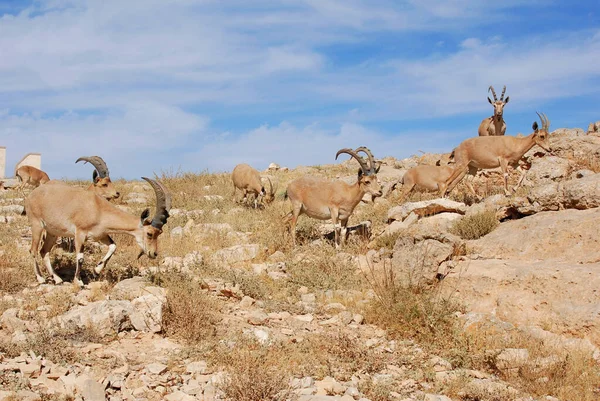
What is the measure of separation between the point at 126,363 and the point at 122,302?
5.27 feet

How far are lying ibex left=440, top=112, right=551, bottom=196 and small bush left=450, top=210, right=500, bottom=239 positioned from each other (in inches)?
187

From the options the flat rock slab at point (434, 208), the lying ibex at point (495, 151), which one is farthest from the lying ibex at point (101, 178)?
the lying ibex at point (495, 151)

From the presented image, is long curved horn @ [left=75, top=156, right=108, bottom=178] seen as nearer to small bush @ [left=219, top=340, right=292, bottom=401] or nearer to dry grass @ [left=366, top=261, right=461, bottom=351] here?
dry grass @ [left=366, top=261, right=461, bottom=351]

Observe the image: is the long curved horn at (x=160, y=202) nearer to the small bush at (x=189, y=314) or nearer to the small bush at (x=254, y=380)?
the small bush at (x=189, y=314)

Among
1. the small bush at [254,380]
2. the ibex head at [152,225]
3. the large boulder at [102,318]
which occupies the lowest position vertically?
the small bush at [254,380]

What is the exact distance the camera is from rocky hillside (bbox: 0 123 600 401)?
254 inches

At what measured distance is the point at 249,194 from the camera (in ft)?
71.9

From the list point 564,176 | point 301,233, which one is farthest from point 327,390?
point 564,176

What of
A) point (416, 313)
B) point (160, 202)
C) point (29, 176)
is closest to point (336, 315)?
point (416, 313)

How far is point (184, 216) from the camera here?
16984 mm

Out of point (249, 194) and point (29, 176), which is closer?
point (249, 194)

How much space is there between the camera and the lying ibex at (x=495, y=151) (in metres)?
16.6

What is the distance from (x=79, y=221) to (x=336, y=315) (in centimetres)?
485

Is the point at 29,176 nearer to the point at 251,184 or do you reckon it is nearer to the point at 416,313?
the point at 251,184
